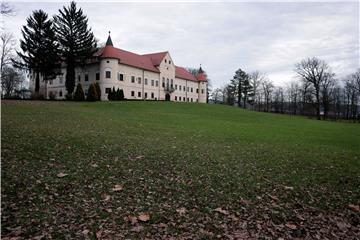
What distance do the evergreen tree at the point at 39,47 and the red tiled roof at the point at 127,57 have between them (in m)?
7.72

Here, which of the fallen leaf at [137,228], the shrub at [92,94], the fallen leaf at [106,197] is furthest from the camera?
the shrub at [92,94]

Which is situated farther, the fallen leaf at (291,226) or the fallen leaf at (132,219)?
the fallen leaf at (291,226)

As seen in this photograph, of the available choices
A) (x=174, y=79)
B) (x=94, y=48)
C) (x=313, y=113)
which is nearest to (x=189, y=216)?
(x=94, y=48)

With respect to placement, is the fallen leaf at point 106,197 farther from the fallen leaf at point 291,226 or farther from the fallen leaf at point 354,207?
the fallen leaf at point 354,207

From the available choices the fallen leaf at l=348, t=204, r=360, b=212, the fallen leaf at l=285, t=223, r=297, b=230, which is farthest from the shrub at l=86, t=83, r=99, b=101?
the fallen leaf at l=285, t=223, r=297, b=230

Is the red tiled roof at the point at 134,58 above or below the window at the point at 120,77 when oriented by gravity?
above

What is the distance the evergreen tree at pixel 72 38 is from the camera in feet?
135

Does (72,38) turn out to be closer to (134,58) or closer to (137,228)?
(134,58)

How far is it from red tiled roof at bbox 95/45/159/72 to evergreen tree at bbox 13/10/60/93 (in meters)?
7.72

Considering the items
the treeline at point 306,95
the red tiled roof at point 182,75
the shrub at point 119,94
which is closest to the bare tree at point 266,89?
the treeline at point 306,95

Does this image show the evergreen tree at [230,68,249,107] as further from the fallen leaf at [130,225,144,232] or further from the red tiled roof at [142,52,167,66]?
the fallen leaf at [130,225,144,232]

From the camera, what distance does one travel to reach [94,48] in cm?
4566

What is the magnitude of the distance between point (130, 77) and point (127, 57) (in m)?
4.39

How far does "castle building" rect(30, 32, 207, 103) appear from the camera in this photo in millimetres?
44656
